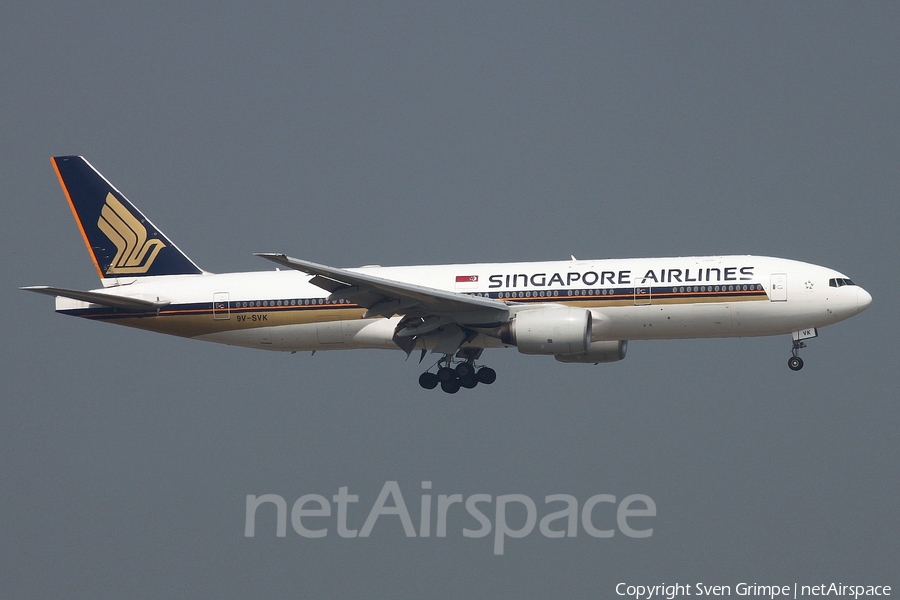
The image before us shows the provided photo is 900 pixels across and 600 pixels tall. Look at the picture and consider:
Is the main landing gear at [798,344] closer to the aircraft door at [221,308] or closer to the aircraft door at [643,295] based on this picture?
the aircraft door at [643,295]

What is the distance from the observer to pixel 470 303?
45.4 metres

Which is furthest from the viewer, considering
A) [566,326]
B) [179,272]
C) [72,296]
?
[179,272]

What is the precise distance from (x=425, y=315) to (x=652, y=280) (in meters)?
8.20

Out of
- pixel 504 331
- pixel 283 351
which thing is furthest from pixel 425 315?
pixel 283 351

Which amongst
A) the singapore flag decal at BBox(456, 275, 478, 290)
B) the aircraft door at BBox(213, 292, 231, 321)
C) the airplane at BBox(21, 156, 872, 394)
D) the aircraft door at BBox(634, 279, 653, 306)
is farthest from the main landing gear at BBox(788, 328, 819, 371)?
the aircraft door at BBox(213, 292, 231, 321)

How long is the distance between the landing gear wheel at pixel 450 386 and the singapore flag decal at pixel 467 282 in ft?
12.6

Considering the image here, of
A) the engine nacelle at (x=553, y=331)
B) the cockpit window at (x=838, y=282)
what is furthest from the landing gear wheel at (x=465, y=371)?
the cockpit window at (x=838, y=282)

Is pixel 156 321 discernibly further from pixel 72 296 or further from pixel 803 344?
pixel 803 344

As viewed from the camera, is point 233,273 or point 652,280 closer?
point 652,280

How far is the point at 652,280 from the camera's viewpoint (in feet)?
151

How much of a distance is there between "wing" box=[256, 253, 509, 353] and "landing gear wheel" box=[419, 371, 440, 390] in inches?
77.2

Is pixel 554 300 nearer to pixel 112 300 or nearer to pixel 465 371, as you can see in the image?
pixel 465 371

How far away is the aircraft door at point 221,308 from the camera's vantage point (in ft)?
162

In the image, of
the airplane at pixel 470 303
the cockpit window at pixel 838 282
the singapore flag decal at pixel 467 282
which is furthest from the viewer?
the singapore flag decal at pixel 467 282
